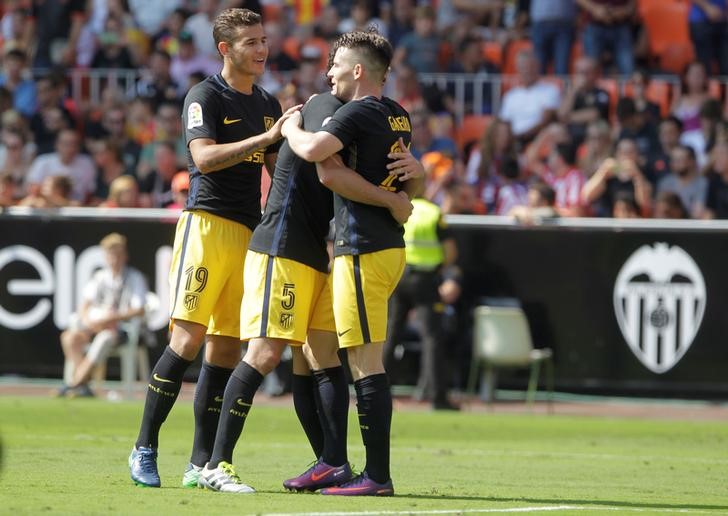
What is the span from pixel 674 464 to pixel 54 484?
15.3ft

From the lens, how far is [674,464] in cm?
1055

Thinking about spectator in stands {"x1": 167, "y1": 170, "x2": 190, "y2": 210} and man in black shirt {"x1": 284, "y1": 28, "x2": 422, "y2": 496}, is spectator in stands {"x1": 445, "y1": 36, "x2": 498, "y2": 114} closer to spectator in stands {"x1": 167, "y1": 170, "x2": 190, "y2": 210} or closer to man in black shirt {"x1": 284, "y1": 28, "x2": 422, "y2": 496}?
spectator in stands {"x1": 167, "y1": 170, "x2": 190, "y2": 210}

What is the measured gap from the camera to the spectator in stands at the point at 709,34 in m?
20.5

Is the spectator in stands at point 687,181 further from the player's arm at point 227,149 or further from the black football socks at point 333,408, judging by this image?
the player's arm at point 227,149

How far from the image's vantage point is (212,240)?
8094mm

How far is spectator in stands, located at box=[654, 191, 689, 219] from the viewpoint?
16.2 meters

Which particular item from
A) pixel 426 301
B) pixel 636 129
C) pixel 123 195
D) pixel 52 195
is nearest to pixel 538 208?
pixel 426 301

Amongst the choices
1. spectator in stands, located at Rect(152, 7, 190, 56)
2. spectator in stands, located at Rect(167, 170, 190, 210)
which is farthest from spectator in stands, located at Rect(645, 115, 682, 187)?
spectator in stands, located at Rect(152, 7, 190, 56)

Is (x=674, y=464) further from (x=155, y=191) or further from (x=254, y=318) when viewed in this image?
(x=155, y=191)

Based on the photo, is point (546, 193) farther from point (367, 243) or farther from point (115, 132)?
point (367, 243)

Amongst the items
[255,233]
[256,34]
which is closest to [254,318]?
[255,233]

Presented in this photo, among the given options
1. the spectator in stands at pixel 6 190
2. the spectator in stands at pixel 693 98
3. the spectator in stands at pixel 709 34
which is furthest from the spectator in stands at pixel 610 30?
the spectator in stands at pixel 6 190

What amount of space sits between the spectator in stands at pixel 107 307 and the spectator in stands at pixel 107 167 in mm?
3250

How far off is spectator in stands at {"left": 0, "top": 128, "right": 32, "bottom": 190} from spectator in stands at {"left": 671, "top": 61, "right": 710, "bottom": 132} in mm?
8574
